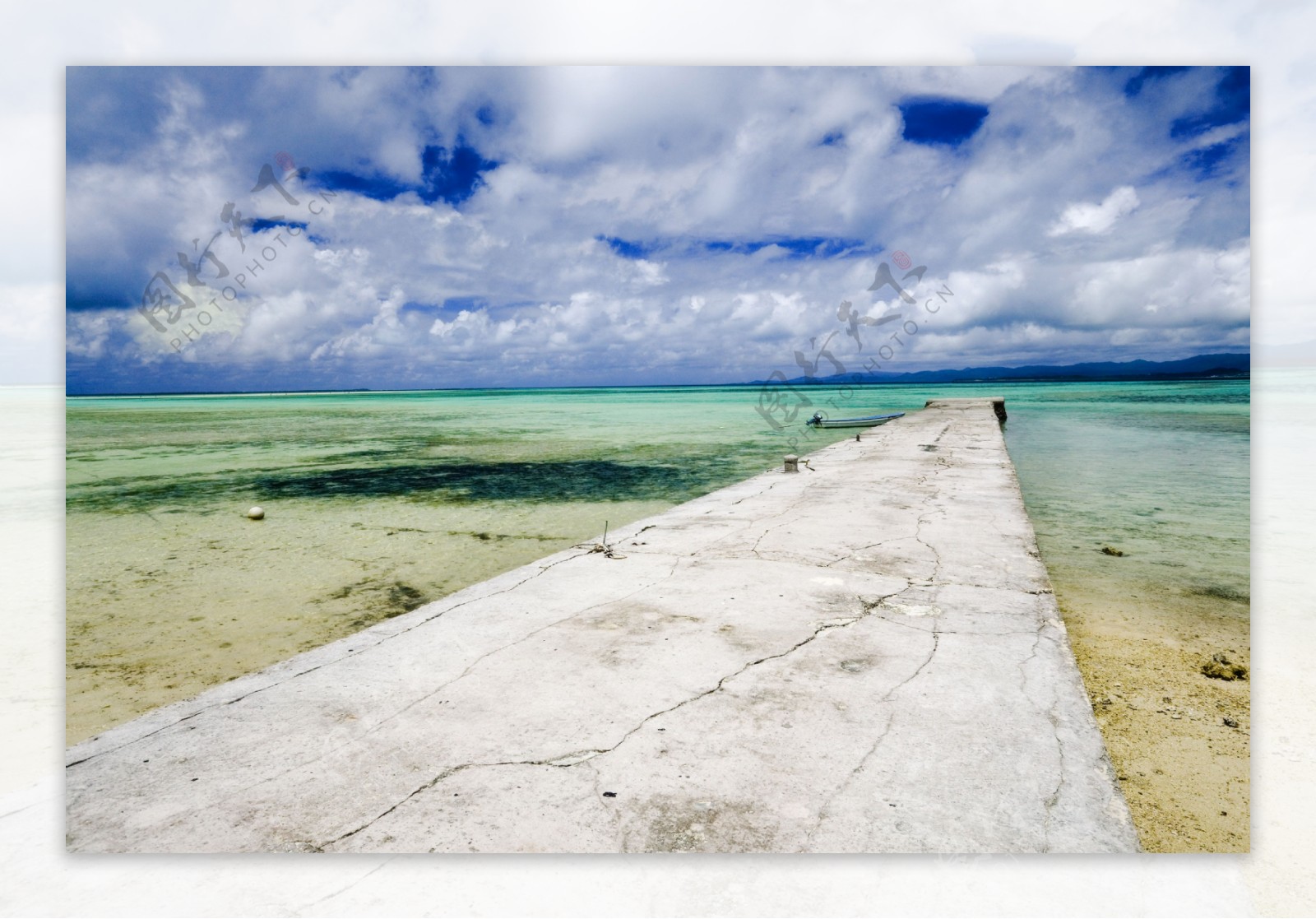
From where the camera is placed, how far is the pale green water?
11.1ft

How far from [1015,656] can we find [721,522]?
2.25 m

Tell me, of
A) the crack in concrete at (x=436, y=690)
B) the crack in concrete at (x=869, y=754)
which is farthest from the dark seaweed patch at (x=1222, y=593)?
the crack in concrete at (x=436, y=690)

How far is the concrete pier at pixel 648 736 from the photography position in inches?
57.6

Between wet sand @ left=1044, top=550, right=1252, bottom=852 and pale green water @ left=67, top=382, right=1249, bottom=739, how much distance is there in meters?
0.38

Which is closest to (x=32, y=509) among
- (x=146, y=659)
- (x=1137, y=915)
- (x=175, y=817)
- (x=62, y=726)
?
(x=146, y=659)

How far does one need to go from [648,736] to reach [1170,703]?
1966 millimetres

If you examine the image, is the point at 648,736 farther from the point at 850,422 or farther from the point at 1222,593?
the point at 850,422

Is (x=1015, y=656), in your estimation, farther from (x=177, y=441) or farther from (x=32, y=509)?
Answer: (x=177, y=441)

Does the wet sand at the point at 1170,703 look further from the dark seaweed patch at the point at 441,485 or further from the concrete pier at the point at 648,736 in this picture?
the dark seaweed patch at the point at 441,485

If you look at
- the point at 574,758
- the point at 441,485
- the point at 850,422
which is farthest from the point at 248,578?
the point at 850,422

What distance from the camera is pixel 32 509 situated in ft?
21.7

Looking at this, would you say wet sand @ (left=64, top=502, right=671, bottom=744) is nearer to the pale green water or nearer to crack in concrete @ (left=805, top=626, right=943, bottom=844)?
the pale green water

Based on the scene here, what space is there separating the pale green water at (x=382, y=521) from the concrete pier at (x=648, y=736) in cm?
113

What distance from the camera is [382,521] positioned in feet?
19.4
